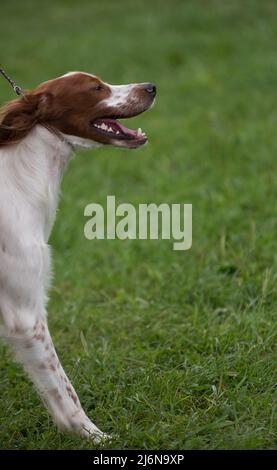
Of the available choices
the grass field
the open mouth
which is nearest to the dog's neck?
the open mouth

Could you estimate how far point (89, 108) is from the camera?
12.5ft

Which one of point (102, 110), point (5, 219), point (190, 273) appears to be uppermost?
point (102, 110)

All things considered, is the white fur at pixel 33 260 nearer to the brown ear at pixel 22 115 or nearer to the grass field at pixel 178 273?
the brown ear at pixel 22 115

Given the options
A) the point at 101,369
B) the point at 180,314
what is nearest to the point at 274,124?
the point at 180,314

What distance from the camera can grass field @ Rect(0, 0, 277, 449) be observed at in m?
3.86

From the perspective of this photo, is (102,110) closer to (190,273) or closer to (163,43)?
(190,273)

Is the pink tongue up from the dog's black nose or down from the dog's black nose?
down

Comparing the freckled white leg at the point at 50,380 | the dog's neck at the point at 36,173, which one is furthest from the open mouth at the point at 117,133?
the freckled white leg at the point at 50,380

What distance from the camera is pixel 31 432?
383 centimetres

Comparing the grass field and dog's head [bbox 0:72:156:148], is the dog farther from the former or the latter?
the grass field

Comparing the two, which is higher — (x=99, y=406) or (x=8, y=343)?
(x=8, y=343)
